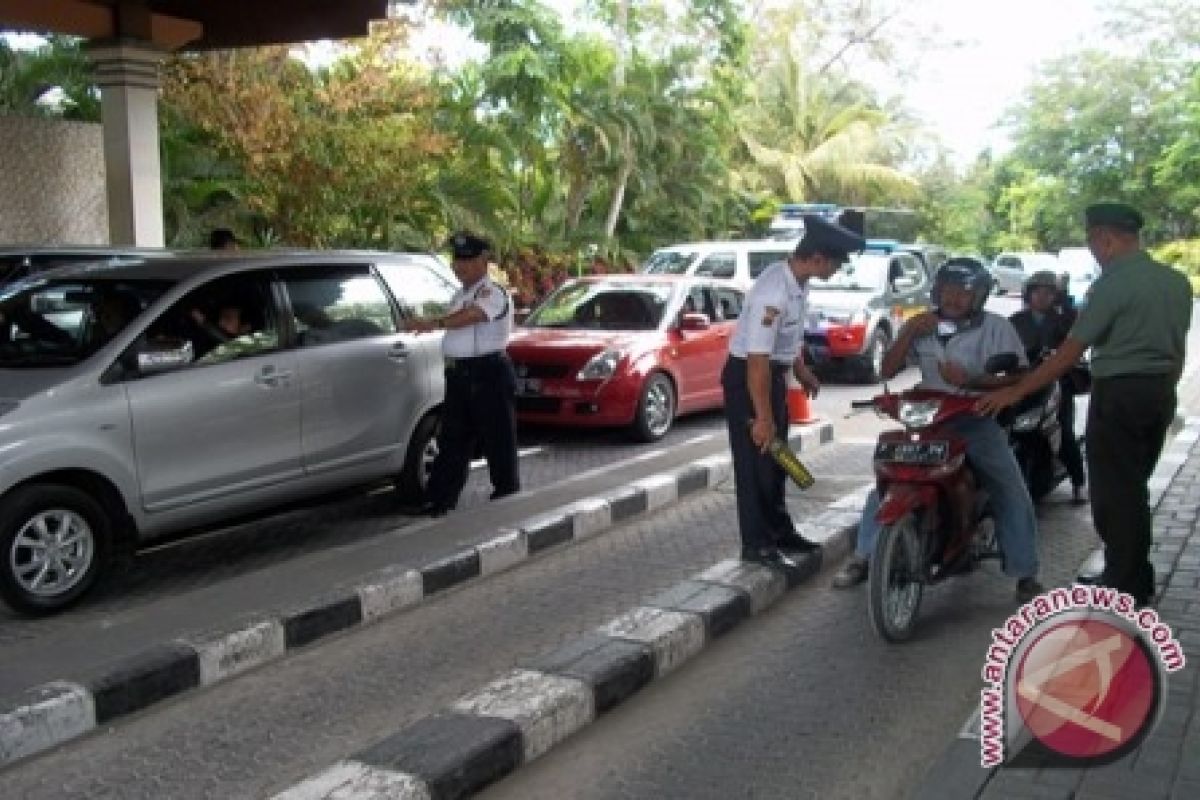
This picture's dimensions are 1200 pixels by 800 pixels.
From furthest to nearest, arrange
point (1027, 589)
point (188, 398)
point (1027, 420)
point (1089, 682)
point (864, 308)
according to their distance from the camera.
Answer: point (864, 308)
point (1027, 420)
point (188, 398)
point (1027, 589)
point (1089, 682)

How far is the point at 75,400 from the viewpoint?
203 inches

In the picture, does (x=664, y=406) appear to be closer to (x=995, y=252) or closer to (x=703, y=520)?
(x=703, y=520)

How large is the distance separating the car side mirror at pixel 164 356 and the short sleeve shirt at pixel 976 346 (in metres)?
3.53

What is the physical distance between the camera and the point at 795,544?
5.98 meters

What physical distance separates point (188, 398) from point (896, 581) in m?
3.42

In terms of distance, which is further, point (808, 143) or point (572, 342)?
point (808, 143)

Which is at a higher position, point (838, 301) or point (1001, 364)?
point (838, 301)

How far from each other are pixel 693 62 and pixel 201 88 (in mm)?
10512

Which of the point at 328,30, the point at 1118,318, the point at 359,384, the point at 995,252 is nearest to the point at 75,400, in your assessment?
the point at 359,384

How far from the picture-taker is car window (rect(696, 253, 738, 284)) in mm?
15227

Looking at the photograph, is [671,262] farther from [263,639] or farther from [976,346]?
[263,639]

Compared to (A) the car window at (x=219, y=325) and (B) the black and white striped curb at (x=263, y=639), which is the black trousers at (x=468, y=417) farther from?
(A) the car window at (x=219, y=325)

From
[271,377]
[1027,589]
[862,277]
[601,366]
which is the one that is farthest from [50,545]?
[862,277]

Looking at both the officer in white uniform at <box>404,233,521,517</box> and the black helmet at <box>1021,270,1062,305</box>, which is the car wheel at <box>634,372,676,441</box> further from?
the black helmet at <box>1021,270,1062,305</box>
